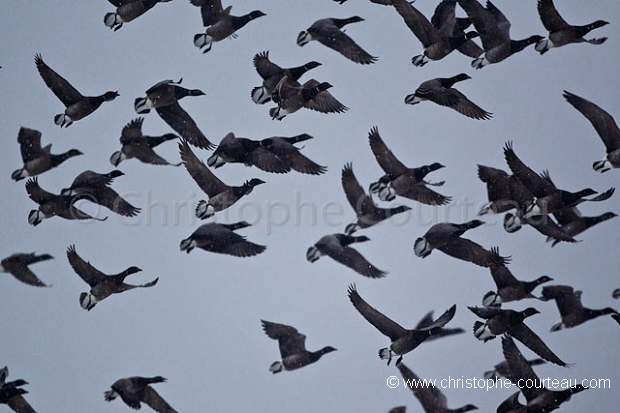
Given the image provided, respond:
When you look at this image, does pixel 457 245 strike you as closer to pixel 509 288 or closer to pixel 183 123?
pixel 509 288

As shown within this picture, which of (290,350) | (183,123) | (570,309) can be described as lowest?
(290,350)

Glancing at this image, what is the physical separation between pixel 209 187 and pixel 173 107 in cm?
150

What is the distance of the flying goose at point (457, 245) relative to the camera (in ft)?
41.9

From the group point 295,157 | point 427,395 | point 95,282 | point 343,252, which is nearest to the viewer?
point 95,282

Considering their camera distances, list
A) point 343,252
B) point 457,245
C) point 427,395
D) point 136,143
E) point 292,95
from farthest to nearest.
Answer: point 343,252 < point 136,143 < point 427,395 < point 292,95 < point 457,245

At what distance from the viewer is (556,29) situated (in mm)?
13289

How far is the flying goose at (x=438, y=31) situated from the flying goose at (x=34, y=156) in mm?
4773

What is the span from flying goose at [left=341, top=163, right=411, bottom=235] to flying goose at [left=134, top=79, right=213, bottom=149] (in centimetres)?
197

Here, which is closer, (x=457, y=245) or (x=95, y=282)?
(x=457, y=245)

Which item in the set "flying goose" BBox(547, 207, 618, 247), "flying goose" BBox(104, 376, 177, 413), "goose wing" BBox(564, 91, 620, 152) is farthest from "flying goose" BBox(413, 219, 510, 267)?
"flying goose" BBox(104, 376, 177, 413)

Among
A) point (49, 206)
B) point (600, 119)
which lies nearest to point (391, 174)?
point (600, 119)

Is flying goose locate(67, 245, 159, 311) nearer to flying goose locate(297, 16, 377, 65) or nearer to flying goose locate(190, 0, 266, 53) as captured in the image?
flying goose locate(190, 0, 266, 53)

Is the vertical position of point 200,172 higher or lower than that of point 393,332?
higher

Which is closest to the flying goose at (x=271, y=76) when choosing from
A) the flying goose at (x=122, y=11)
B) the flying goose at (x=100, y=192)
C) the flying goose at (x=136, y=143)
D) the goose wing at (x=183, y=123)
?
the goose wing at (x=183, y=123)
